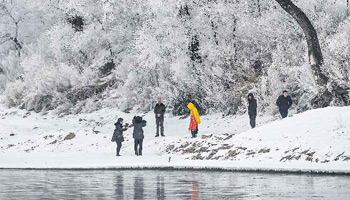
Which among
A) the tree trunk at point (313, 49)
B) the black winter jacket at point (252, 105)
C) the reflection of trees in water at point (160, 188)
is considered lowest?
the reflection of trees in water at point (160, 188)

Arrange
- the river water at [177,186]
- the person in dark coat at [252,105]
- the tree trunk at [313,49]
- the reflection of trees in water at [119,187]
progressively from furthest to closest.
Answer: the person in dark coat at [252,105]
the tree trunk at [313,49]
the reflection of trees in water at [119,187]
the river water at [177,186]

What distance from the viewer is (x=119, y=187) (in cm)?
1335

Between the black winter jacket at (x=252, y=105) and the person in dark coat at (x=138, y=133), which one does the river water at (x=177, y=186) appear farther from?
the black winter jacket at (x=252, y=105)

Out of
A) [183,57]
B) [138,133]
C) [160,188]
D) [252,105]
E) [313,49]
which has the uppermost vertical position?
[183,57]

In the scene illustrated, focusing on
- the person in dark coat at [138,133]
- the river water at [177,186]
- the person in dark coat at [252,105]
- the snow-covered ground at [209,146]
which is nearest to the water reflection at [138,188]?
the river water at [177,186]

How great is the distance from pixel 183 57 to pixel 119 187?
754 inches

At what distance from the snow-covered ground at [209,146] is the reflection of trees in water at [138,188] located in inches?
125

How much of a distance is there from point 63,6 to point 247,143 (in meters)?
25.5

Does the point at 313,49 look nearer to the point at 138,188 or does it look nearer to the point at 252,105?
the point at 252,105

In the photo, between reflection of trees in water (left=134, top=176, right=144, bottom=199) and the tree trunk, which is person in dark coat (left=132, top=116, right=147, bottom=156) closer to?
reflection of trees in water (left=134, top=176, right=144, bottom=199)

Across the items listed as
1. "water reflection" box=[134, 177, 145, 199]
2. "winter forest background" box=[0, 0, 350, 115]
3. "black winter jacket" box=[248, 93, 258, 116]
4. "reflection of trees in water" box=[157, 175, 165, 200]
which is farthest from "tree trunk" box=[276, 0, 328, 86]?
"water reflection" box=[134, 177, 145, 199]

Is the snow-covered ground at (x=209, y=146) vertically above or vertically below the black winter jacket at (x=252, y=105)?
below

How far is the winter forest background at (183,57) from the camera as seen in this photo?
27797mm

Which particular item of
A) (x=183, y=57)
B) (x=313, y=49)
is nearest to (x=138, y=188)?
(x=313, y=49)
